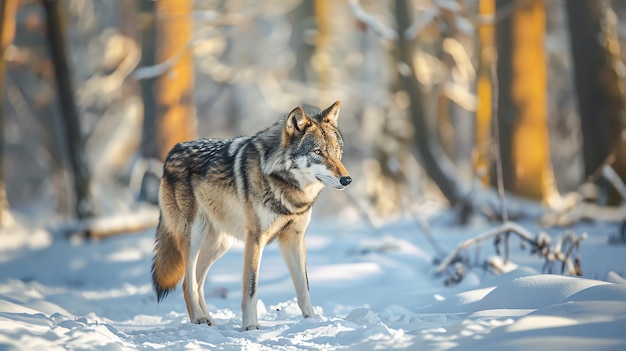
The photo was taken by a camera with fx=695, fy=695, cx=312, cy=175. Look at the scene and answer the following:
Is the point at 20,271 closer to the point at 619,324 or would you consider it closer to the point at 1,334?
the point at 1,334

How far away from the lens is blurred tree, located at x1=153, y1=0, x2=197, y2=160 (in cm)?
1436

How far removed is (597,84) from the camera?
1142cm

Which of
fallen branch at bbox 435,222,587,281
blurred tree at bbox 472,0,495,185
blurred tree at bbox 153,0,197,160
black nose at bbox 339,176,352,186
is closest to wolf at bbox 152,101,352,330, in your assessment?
black nose at bbox 339,176,352,186

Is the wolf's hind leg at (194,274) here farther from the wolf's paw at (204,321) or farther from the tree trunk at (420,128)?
the tree trunk at (420,128)

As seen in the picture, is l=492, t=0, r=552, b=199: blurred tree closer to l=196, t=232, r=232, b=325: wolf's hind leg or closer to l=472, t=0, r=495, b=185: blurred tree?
l=472, t=0, r=495, b=185: blurred tree

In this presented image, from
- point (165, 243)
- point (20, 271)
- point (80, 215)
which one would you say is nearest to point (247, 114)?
point (80, 215)

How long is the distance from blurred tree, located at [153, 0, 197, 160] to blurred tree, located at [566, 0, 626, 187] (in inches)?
294


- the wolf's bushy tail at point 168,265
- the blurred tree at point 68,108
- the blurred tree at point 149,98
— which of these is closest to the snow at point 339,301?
the wolf's bushy tail at point 168,265

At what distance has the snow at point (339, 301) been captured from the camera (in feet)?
13.6

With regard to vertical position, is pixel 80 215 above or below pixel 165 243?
above

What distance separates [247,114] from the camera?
28.9m

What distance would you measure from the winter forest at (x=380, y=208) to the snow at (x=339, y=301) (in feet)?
0.08

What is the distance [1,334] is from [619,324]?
3.57 m

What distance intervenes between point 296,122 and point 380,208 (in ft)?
46.6
